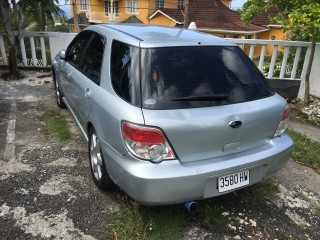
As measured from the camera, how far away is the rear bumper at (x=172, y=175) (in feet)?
7.32

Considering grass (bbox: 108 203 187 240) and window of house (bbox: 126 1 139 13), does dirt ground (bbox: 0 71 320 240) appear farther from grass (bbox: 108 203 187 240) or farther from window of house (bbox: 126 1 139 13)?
window of house (bbox: 126 1 139 13)

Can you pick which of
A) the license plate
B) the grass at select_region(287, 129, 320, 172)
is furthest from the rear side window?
the grass at select_region(287, 129, 320, 172)

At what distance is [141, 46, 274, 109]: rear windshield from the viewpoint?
2365 mm

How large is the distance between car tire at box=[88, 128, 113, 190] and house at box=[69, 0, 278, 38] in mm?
22766

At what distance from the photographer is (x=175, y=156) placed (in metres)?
2.31

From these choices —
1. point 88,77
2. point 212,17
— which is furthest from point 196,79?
point 212,17

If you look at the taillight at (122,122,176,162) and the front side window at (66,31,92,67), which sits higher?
the front side window at (66,31,92,67)

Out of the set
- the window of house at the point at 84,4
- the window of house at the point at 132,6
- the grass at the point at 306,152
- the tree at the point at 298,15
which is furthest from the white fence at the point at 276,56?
the window of house at the point at 84,4

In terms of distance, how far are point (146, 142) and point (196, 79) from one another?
0.72 meters

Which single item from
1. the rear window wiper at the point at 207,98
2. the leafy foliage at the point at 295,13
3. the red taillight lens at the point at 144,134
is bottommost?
the red taillight lens at the point at 144,134

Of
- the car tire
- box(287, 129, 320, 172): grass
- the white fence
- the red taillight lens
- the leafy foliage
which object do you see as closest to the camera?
the red taillight lens

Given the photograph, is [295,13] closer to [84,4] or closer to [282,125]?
[282,125]

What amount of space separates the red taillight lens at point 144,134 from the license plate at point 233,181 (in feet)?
2.14

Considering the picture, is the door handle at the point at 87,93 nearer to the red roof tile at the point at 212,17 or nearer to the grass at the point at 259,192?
the grass at the point at 259,192
